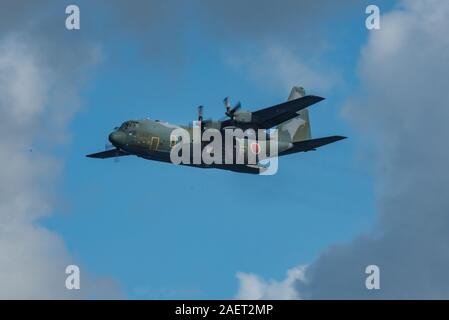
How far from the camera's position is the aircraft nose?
77.3 metres

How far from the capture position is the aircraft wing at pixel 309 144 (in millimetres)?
79188

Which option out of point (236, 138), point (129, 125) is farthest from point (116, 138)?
point (236, 138)

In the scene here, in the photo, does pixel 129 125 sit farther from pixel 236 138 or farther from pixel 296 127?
pixel 296 127

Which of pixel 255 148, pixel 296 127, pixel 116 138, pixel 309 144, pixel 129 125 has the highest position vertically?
pixel 296 127

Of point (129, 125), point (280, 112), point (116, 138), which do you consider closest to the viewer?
point (116, 138)

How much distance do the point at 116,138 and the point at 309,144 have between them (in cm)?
1605

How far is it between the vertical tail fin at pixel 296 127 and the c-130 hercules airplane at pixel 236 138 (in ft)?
0.57

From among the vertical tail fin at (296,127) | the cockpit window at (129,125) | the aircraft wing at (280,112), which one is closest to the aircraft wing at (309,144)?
the vertical tail fin at (296,127)

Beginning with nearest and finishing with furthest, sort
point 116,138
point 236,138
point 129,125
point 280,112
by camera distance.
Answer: point 116,138
point 129,125
point 280,112
point 236,138

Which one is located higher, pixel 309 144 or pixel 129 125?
pixel 129 125

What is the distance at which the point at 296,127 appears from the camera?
88.4 meters

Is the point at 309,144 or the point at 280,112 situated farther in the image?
the point at 309,144
